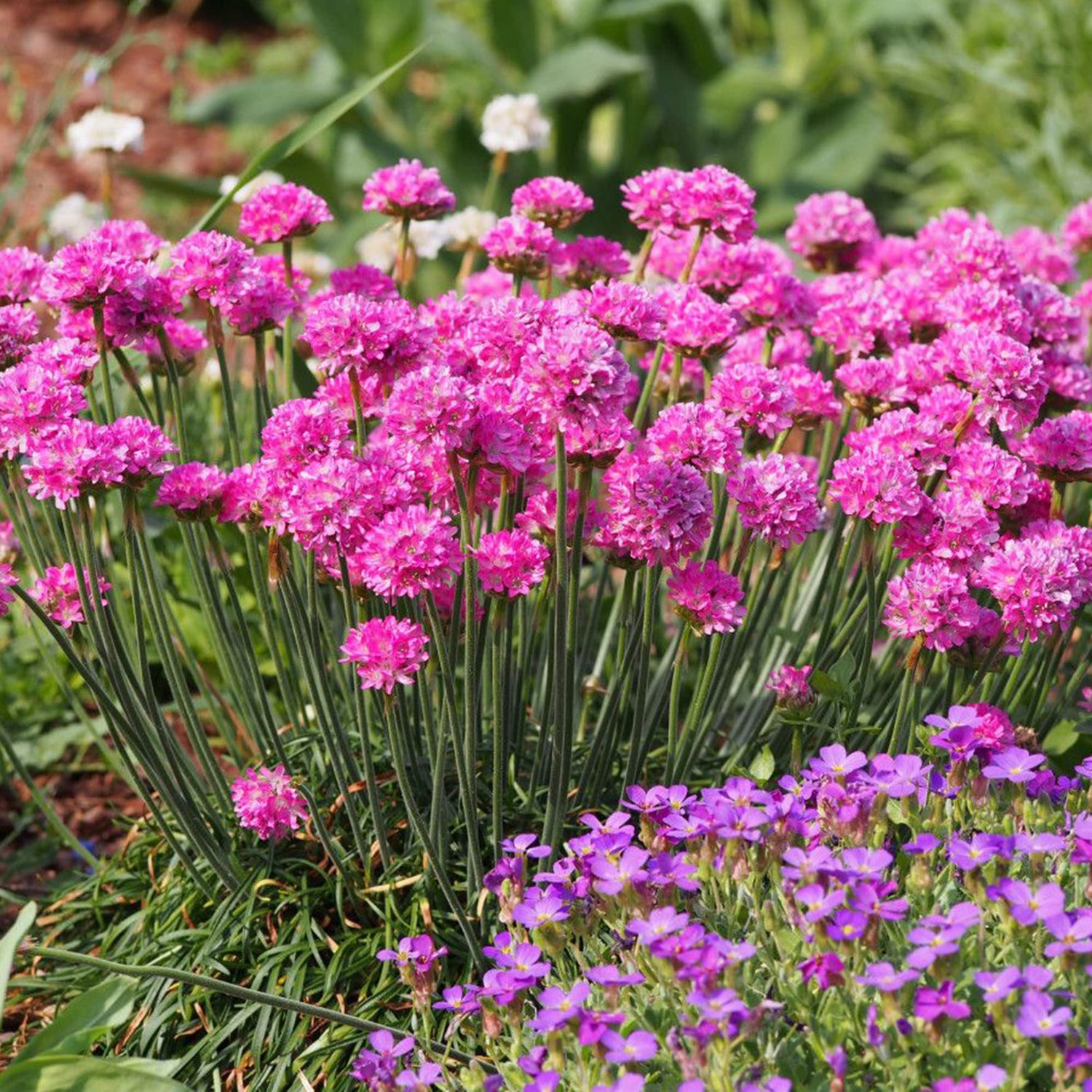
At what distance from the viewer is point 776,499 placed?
2.14 m

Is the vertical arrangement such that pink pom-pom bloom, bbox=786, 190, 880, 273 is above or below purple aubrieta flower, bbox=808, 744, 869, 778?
above

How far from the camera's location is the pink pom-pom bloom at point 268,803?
7.73 feet

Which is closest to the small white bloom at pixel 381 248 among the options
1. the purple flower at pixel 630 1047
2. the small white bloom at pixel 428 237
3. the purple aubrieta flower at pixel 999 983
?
the small white bloom at pixel 428 237

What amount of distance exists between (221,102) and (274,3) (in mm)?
3481

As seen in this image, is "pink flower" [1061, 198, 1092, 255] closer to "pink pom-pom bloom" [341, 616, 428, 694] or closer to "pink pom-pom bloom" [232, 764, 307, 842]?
"pink pom-pom bloom" [341, 616, 428, 694]

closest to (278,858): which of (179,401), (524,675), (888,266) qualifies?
(524,675)

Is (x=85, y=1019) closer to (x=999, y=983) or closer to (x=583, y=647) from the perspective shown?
(x=583, y=647)

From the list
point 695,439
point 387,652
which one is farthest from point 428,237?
point 387,652

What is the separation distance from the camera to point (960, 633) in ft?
7.22

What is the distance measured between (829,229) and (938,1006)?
67.3 inches

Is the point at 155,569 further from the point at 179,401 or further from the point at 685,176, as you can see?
the point at 685,176

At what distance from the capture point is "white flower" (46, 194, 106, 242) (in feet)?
14.1

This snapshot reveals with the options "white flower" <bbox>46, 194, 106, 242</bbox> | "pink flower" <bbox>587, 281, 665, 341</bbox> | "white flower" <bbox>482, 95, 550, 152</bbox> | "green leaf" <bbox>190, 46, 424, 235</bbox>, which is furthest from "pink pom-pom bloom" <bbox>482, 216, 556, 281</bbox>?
"white flower" <bbox>46, 194, 106, 242</bbox>

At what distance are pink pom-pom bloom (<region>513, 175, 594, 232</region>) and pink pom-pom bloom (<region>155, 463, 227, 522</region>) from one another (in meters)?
0.82
